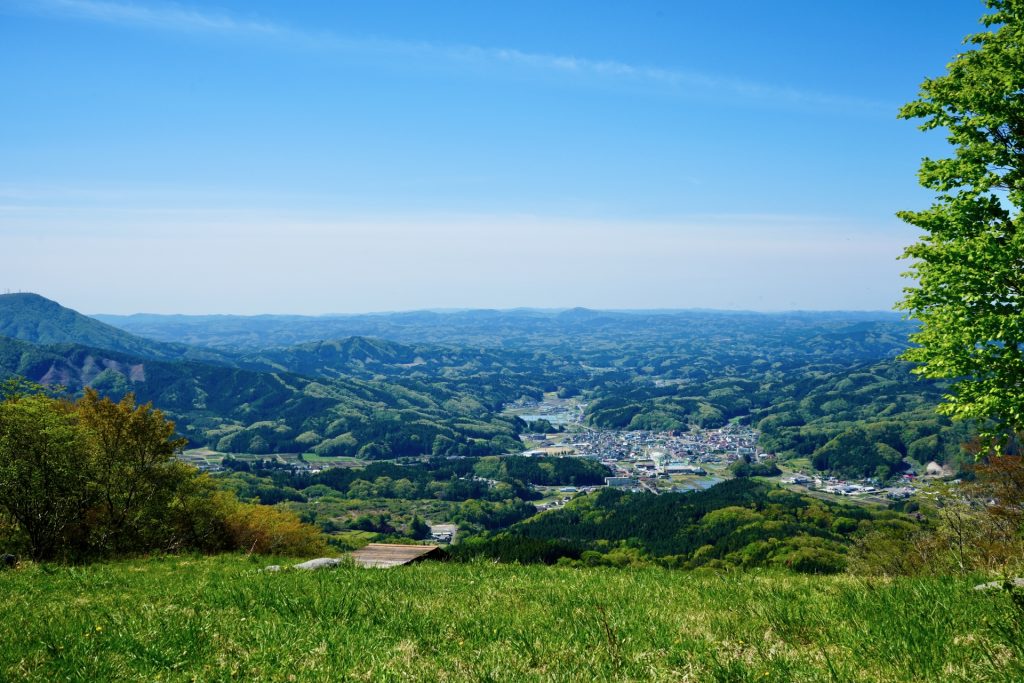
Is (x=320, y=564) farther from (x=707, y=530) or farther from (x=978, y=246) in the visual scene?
(x=707, y=530)

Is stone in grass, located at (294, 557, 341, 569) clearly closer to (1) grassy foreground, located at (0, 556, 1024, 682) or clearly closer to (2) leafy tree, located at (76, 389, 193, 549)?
(1) grassy foreground, located at (0, 556, 1024, 682)

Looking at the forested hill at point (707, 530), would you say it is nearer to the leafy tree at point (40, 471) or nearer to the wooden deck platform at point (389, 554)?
the wooden deck platform at point (389, 554)

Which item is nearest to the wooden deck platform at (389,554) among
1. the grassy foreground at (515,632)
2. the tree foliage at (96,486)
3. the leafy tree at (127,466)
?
the grassy foreground at (515,632)

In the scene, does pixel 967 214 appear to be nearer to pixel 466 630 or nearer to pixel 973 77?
pixel 973 77

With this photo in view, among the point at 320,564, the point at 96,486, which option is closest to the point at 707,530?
the point at 96,486

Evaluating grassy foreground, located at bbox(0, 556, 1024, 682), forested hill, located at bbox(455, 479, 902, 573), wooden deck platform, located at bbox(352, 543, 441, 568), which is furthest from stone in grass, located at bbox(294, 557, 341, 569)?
forested hill, located at bbox(455, 479, 902, 573)
